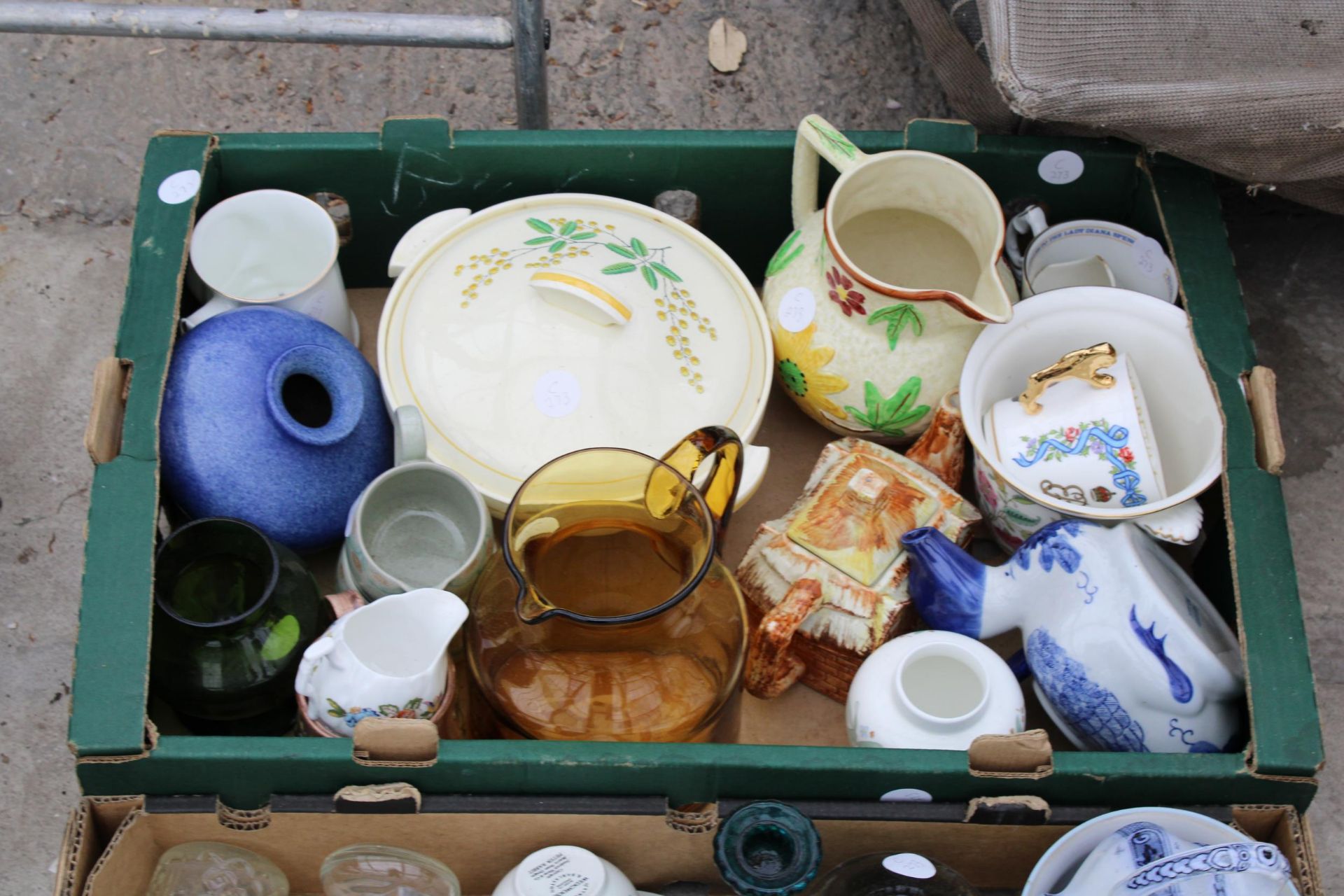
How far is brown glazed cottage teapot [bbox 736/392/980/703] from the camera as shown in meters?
1.03

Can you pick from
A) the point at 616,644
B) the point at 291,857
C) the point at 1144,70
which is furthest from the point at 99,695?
the point at 1144,70

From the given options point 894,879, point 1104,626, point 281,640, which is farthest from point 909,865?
point 281,640

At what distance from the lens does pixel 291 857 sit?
3.17 ft

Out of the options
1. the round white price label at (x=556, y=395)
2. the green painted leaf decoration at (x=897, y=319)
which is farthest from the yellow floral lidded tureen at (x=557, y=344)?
the green painted leaf decoration at (x=897, y=319)

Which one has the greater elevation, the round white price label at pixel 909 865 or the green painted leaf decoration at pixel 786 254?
the green painted leaf decoration at pixel 786 254

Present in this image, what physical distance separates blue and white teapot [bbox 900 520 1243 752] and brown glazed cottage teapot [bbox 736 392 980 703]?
4 centimetres

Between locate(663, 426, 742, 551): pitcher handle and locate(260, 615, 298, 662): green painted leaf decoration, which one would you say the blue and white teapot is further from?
locate(260, 615, 298, 662): green painted leaf decoration

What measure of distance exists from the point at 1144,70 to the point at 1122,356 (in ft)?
0.97

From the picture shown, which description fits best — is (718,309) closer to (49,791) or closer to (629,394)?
(629,394)

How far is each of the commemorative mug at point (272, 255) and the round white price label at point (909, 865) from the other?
69 cm

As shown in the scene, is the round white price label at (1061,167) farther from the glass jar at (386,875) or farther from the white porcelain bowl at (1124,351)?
the glass jar at (386,875)

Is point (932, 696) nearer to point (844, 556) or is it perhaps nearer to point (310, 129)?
point (844, 556)

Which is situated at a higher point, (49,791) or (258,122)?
(258,122)

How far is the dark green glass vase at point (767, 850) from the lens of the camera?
79 centimetres
